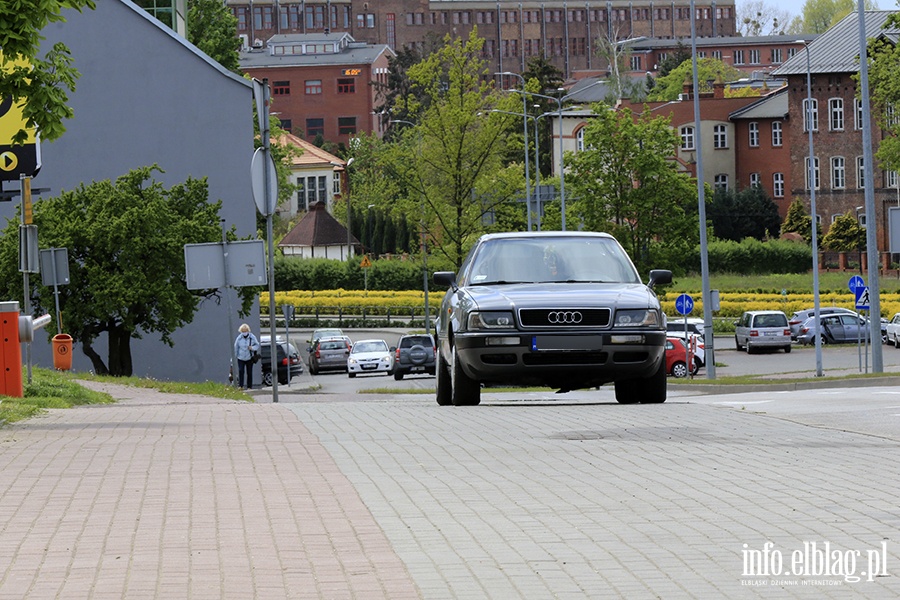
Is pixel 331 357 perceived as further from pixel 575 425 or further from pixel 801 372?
pixel 575 425

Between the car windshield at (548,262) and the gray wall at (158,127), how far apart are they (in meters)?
30.3

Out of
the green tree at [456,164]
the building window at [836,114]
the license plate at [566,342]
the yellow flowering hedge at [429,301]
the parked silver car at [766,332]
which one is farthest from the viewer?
the building window at [836,114]

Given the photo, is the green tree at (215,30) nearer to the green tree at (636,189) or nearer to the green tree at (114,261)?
the green tree at (636,189)

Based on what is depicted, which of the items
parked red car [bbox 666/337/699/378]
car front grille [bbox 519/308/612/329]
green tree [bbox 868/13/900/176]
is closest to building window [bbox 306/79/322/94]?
green tree [bbox 868/13/900/176]

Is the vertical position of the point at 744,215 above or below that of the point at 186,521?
above

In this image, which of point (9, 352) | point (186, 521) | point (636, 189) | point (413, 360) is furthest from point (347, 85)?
point (186, 521)

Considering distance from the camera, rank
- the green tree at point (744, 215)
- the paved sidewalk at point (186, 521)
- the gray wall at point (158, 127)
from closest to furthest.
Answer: the paved sidewalk at point (186, 521), the gray wall at point (158, 127), the green tree at point (744, 215)

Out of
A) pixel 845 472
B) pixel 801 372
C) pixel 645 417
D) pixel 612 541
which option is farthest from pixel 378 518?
pixel 801 372

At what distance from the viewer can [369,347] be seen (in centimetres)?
5250

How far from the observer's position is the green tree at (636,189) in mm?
53656

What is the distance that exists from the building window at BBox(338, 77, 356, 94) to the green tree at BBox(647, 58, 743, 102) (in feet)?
99.7

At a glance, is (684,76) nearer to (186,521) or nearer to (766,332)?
(766,332)

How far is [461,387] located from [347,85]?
491 ft

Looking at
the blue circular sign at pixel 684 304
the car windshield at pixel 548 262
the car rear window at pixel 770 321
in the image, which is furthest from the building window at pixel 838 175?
the car windshield at pixel 548 262
